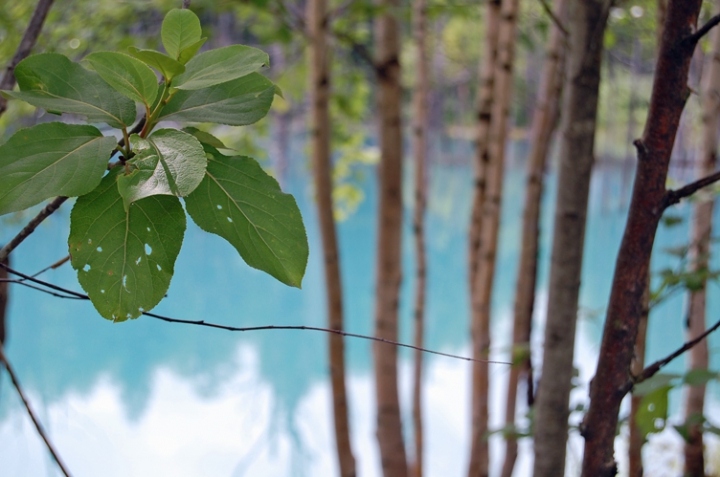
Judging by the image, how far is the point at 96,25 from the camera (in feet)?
5.52

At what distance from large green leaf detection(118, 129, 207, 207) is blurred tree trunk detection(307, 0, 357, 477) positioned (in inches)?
42.8

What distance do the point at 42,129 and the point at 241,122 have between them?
0.31 ft

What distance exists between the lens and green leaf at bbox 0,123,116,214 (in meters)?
0.28

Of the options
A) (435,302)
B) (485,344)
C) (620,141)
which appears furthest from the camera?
(620,141)

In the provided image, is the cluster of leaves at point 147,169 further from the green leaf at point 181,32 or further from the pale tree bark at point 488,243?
the pale tree bark at point 488,243

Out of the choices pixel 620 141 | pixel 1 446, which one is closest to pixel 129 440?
pixel 1 446

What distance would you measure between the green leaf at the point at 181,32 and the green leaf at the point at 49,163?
0.06 meters

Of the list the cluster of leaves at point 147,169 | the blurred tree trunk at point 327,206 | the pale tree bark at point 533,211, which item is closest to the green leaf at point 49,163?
the cluster of leaves at point 147,169

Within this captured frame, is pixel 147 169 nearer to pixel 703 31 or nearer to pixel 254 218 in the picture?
pixel 254 218

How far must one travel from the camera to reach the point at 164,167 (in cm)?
29

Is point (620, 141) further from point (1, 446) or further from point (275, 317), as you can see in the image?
Answer: point (1, 446)

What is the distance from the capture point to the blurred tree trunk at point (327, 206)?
1.36m

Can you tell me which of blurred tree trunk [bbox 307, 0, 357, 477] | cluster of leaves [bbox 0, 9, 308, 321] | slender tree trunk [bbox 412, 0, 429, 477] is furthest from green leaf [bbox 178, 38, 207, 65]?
slender tree trunk [bbox 412, 0, 429, 477]

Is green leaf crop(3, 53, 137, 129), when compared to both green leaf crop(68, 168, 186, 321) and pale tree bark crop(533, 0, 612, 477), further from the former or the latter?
pale tree bark crop(533, 0, 612, 477)
